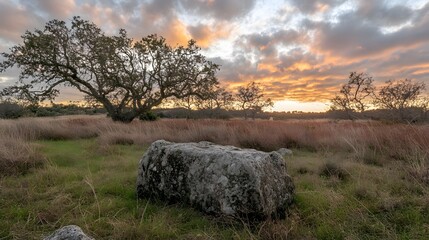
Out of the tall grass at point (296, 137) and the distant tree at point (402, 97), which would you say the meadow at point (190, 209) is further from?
the distant tree at point (402, 97)

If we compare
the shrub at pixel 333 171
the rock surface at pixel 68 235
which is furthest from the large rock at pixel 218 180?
the shrub at pixel 333 171

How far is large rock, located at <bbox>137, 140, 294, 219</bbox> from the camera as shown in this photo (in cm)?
341

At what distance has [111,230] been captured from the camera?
3.19 m

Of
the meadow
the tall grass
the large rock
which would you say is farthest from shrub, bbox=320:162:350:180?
the large rock

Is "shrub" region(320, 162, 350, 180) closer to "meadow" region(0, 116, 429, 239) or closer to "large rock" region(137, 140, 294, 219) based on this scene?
"meadow" region(0, 116, 429, 239)

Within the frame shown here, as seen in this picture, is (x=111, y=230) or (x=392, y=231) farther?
(x=111, y=230)

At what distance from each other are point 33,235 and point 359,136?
346 inches

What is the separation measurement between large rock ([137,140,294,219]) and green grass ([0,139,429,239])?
0.17 metres

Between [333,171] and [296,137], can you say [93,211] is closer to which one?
[333,171]

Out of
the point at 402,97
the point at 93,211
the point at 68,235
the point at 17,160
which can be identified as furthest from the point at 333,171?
the point at 402,97

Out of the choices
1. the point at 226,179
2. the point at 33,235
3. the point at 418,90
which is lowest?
the point at 33,235

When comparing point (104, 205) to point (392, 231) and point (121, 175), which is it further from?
point (392, 231)

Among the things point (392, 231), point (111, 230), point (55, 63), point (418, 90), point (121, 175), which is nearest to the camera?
point (392, 231)

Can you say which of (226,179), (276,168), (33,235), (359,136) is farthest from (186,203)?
(359,136)
